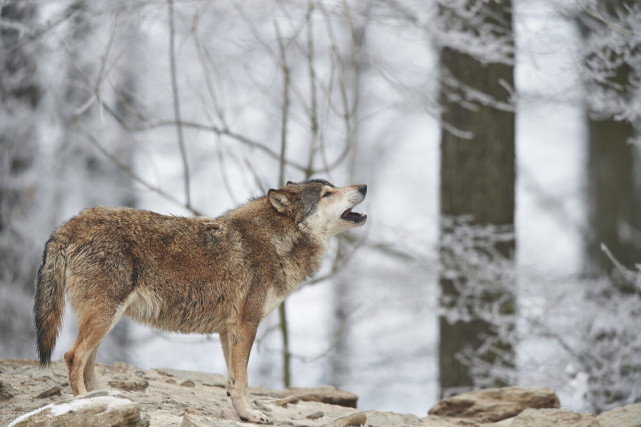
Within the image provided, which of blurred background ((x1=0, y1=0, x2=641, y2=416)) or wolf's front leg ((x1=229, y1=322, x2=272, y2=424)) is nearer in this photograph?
wolf's front leg ((x1=229, y1=322, x2=272, y2=424))

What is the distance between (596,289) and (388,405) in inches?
451

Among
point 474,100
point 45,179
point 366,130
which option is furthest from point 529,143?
point 45,179

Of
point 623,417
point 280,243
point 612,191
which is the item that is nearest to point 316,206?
point 280,243

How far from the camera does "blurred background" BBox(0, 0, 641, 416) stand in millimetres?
Result: 8852

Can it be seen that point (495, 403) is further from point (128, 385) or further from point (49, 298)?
point (49, 298)

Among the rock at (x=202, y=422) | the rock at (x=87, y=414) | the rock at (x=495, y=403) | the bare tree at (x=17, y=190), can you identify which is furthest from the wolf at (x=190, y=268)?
the bare tree at (x=17, y=190)

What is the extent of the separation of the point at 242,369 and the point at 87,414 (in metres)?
1.40

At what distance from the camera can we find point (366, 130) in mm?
19438

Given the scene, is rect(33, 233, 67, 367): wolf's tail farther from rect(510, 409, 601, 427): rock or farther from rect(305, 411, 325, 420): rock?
rect(510, 409, 601, 427): rock

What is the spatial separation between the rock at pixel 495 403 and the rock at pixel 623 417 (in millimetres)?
652

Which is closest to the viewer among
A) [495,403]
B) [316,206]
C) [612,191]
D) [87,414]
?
[87,414]

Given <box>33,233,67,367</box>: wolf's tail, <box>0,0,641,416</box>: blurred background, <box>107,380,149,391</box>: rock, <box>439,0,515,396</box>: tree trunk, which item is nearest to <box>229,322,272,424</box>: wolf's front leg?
<box>107,380,149,391</box>: rock

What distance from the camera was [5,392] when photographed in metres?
5.44

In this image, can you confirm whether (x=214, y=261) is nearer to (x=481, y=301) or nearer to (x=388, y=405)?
(x=481, y=301)
